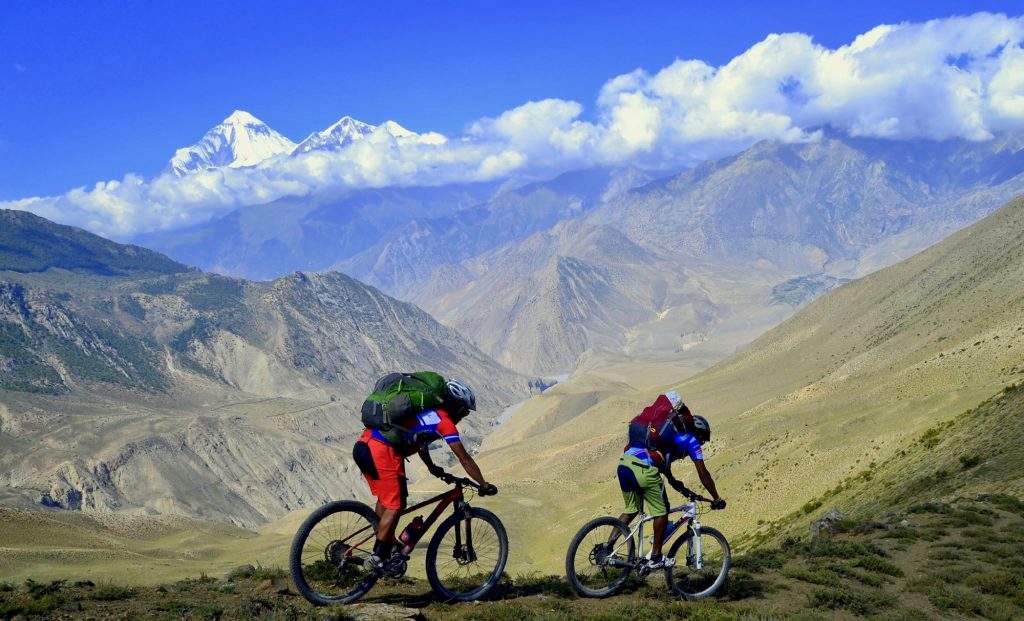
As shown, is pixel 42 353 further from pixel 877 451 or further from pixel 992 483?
pixel 992 483

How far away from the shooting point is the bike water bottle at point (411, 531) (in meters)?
9.66

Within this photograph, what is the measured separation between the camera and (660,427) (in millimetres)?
10648

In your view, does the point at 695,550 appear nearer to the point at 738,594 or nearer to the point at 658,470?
the point at 738,594

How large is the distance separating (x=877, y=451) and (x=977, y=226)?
101 metres

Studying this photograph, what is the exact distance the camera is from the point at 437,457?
140 meters

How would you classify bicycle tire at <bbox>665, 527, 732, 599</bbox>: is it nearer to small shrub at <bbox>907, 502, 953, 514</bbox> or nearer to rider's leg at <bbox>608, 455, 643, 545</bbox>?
rider's leg at <bbox>608, 455, 643, 545</bbox>

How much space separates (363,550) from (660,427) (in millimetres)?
4425

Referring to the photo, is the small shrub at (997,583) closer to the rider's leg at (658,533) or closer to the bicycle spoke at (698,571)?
the bicycle spoke at (698,571)

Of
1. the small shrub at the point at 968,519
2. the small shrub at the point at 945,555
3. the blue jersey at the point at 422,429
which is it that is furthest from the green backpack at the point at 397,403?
the small shrub at the point at 968,519

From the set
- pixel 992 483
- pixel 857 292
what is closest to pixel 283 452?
pixel 857 292

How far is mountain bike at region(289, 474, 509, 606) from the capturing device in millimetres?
9469

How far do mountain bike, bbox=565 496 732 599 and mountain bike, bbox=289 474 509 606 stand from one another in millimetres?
1240

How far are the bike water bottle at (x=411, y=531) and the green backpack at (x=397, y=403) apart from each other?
1.18 metres

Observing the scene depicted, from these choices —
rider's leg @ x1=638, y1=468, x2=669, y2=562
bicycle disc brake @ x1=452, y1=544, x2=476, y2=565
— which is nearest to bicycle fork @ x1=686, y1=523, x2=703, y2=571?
rider's leg @ x1=638, y1=468, x2=669, y2=562
